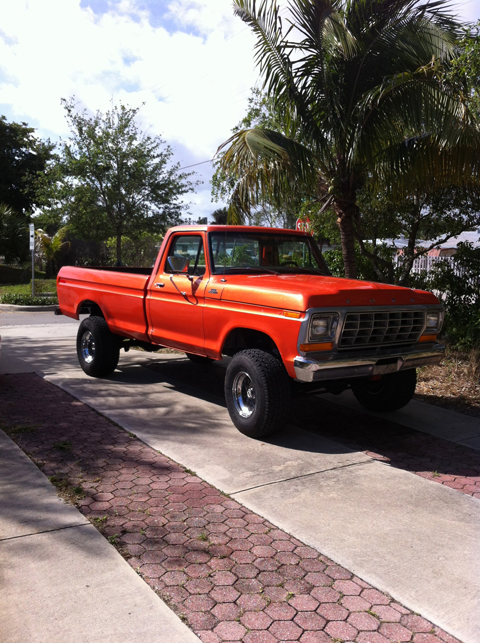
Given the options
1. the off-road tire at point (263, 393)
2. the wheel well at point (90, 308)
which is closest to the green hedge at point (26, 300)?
the wheel well at point (90, 308)

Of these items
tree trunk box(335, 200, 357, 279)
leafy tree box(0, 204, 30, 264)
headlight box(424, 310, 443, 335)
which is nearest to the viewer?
headlight box(424, 310, 443, 335)

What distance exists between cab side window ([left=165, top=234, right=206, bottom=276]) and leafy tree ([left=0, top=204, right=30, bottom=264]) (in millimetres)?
22044

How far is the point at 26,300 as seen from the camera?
66.0 feet

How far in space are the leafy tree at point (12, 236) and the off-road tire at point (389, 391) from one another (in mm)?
23522

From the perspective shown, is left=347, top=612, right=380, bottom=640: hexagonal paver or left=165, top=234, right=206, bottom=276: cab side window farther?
left=165, top=234, right=206, bottom=276: cab side window

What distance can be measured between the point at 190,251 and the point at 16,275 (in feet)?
87.1

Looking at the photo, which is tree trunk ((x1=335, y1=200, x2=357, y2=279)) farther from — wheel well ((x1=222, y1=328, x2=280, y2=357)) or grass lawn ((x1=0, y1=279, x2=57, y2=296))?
grass lawn ((x1=0, y1=279, x2=57, y2=296))

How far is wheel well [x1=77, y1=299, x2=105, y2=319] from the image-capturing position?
8266 millimetres

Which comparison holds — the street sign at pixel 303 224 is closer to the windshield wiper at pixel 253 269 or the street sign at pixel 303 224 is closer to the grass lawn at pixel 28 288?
the windshield wiper at pixel 253 269

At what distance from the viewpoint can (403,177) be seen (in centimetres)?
887

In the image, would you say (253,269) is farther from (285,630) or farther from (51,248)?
(51,248)

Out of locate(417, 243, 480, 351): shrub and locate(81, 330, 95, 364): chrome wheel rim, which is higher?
locate(417, 243, 480, 351): shrub

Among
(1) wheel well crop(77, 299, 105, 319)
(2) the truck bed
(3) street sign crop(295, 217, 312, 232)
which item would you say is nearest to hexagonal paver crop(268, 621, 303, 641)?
(2) the truck bed

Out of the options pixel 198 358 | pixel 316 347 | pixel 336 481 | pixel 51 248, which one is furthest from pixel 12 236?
pixel 336 481
